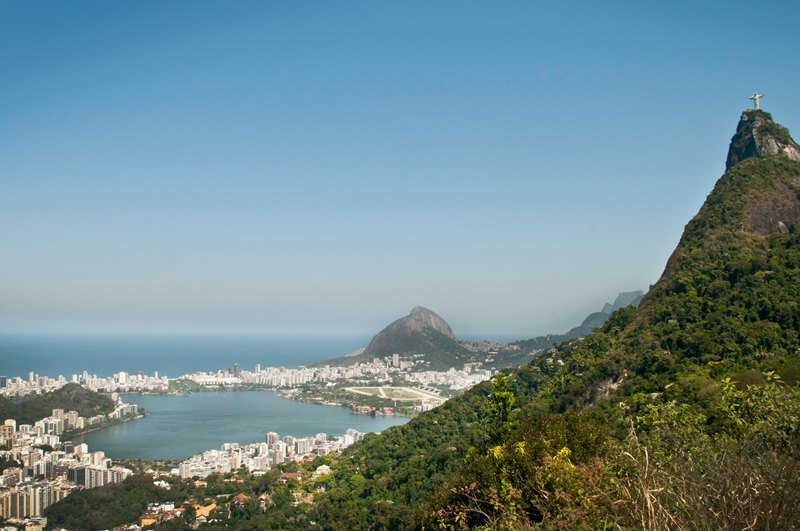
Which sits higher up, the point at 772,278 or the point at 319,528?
the point at 772,278

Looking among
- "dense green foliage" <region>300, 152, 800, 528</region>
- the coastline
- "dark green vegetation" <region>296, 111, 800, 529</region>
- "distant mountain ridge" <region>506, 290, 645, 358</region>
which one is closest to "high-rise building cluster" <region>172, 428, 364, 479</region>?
"dark green vegetation" <region>296, 111, 800, 529</region>

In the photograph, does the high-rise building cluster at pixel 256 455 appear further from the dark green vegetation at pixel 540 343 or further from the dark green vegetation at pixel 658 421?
the dark green vegetation at pixel 540 343

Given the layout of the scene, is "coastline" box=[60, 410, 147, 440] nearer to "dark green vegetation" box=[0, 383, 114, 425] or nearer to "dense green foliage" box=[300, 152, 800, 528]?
"dark green vegetation" box=[0, 383, 114, 425]

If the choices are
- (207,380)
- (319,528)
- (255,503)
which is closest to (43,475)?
(255,503)

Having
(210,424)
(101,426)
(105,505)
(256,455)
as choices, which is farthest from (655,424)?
(101,426)

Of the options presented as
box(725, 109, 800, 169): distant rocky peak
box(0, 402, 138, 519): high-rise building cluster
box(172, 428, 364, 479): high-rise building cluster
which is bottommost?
box(172, 428, 364, 479): high-rise building cluster

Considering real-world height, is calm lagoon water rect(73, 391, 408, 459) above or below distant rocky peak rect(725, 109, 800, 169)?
below

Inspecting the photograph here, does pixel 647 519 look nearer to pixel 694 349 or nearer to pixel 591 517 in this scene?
pixel 591 517
